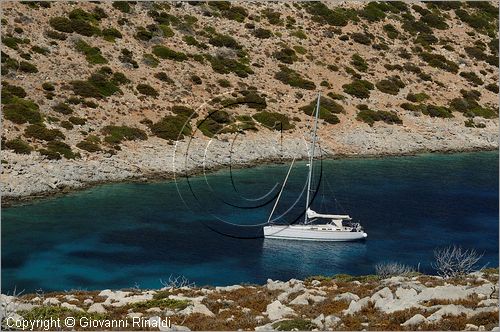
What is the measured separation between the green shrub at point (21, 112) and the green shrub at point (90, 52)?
49.1ft

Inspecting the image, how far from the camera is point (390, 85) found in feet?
351

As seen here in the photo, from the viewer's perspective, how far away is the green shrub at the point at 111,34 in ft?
312

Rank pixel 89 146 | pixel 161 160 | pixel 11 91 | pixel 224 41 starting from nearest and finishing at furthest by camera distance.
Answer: pixel 89 146 < pixel 161 160 < pixel 11 91 < pixel 224 41

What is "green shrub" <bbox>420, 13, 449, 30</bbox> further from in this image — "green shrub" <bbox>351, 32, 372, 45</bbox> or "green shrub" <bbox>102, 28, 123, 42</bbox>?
"green shrub" <bbox>102, 28, 123, 42</bbox>

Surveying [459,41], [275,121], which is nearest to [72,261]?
[275,121]

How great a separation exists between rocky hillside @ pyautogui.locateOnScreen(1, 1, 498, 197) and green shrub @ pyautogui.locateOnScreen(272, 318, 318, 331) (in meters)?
44.1

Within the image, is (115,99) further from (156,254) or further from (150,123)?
(156,254)

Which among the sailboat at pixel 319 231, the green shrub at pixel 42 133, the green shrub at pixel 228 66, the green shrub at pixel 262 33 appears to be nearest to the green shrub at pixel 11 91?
the green shrub at pixel 42 133

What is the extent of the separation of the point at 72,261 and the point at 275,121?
46822 mm

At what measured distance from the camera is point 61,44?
3538 inches

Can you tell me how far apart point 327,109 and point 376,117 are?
303 inches

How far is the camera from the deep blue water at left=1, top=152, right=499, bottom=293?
156 feet

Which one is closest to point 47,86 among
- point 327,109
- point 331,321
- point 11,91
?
point 11,91

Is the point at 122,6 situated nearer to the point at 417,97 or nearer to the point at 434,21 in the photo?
the point at 417,97
